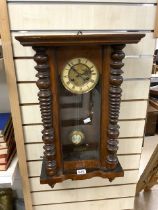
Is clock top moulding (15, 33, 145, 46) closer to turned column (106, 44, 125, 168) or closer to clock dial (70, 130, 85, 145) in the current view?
turned column (106, 44, 125, 168)

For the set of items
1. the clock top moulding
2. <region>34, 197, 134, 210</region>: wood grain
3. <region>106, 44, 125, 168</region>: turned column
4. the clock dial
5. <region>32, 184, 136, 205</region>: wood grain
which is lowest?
<region>34, 197, 134, 210</region>: wood grain

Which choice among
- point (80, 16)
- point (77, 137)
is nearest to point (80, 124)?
point (77, 137)

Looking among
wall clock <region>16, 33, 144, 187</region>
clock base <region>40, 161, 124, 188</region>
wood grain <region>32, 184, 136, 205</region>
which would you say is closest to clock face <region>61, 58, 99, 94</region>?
wall clock <region>16, 33, 144, 187</region>

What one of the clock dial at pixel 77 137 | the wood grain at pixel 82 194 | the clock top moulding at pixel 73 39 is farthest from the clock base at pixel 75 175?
the clock top moulding at pixel 73 39

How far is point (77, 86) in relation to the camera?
2.51ft

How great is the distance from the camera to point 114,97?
0.77m

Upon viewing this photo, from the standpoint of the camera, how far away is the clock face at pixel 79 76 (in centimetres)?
74

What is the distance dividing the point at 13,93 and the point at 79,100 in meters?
0.32

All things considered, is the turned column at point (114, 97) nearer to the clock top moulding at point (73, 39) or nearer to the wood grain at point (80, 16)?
the clock top moulding at point (73, 39)

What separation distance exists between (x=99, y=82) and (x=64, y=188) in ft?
2.25

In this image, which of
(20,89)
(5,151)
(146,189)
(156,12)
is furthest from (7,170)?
(146,189)

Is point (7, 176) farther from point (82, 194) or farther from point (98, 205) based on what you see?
point (98, 205)

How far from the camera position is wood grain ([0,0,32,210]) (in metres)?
0.82

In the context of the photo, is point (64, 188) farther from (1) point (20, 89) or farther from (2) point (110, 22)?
(2) point (110, 22)
